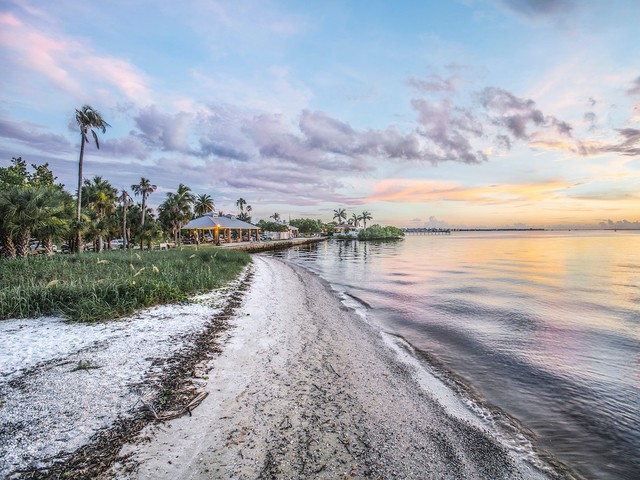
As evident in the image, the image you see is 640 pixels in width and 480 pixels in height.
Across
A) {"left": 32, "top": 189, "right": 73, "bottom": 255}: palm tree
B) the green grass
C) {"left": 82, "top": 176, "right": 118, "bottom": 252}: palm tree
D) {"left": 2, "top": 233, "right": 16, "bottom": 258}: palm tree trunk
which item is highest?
{"left": 82, "top": 176, "right": 118, "bottom": 252}: palm tree

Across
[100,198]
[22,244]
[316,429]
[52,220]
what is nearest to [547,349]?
[316,429]

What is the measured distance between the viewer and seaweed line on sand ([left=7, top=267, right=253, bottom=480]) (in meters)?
3.06

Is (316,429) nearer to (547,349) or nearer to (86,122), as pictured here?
(547,349)

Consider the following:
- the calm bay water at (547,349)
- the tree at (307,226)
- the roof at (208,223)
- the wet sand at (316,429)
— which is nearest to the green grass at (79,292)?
the wet sand at (316,429)

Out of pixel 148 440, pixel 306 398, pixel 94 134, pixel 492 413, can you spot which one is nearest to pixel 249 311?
pixel 306 398

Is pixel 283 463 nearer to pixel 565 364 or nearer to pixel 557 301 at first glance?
pixel 565 364

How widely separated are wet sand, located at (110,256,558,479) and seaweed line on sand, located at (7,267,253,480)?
6.3 inches

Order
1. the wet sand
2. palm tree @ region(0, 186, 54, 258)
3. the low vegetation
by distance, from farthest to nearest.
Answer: the low vegetation, palm tree @ region(0, 186, 54, 258), the wet sand

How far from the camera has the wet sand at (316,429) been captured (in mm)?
3430

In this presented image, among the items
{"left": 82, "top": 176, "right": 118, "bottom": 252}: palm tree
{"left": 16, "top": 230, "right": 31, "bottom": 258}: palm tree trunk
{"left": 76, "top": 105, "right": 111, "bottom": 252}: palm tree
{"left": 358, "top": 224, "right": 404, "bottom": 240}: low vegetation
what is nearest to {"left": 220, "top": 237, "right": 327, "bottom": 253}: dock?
{"left": 82, "top": 176, "right": 118, "bottom": 252}: palm tree

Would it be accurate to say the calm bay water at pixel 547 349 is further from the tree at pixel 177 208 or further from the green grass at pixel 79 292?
the tree at pixel 177 208

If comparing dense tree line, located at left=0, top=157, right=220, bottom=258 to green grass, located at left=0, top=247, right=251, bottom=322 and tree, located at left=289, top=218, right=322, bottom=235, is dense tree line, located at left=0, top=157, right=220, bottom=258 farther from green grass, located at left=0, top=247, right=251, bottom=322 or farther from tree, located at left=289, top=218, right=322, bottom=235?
tree, located at left=289, top=218, right=322, bottom=235

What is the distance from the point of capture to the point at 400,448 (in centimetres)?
398

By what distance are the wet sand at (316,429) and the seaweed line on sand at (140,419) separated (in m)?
0.16
